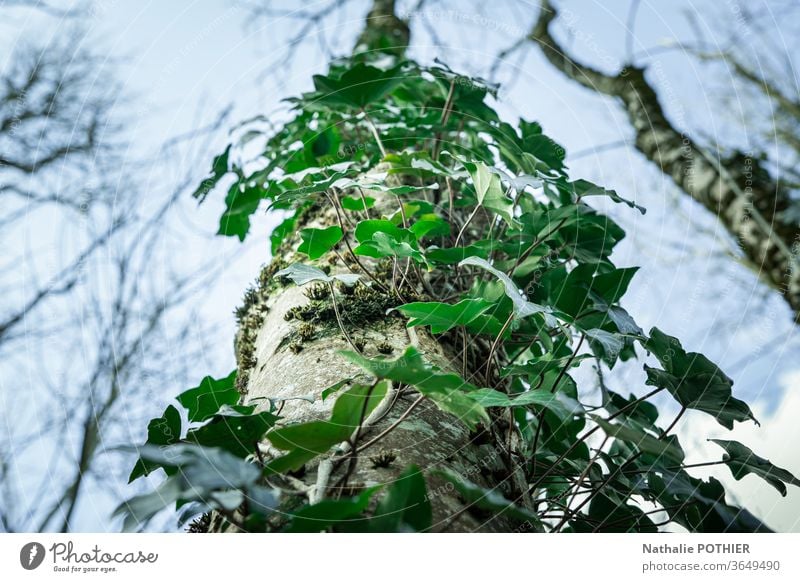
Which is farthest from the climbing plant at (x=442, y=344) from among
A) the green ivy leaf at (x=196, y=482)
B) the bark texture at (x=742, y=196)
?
the bark texture at (x=742, y=196)

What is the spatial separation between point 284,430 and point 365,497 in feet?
0.51

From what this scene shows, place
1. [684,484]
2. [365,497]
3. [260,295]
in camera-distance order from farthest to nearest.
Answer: [260,295]
[684,484]
[365,497]

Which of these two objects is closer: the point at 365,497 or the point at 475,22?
the point at 365,497

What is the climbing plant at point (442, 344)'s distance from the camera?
29.3 inches

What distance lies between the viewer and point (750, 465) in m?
1.13

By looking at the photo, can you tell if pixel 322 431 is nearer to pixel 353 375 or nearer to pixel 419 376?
pixel 419 376

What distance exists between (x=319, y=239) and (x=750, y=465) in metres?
0.91

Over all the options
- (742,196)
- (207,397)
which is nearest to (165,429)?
(207,397)

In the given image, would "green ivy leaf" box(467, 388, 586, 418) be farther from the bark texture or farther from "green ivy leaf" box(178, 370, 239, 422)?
the bark texture

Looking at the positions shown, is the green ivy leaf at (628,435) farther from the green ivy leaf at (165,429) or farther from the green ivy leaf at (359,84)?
the green ivy leaf at (359,84)

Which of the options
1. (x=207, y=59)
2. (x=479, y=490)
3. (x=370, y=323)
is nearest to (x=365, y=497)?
(x=479, y=490)

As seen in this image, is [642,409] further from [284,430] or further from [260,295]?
[284,430]
